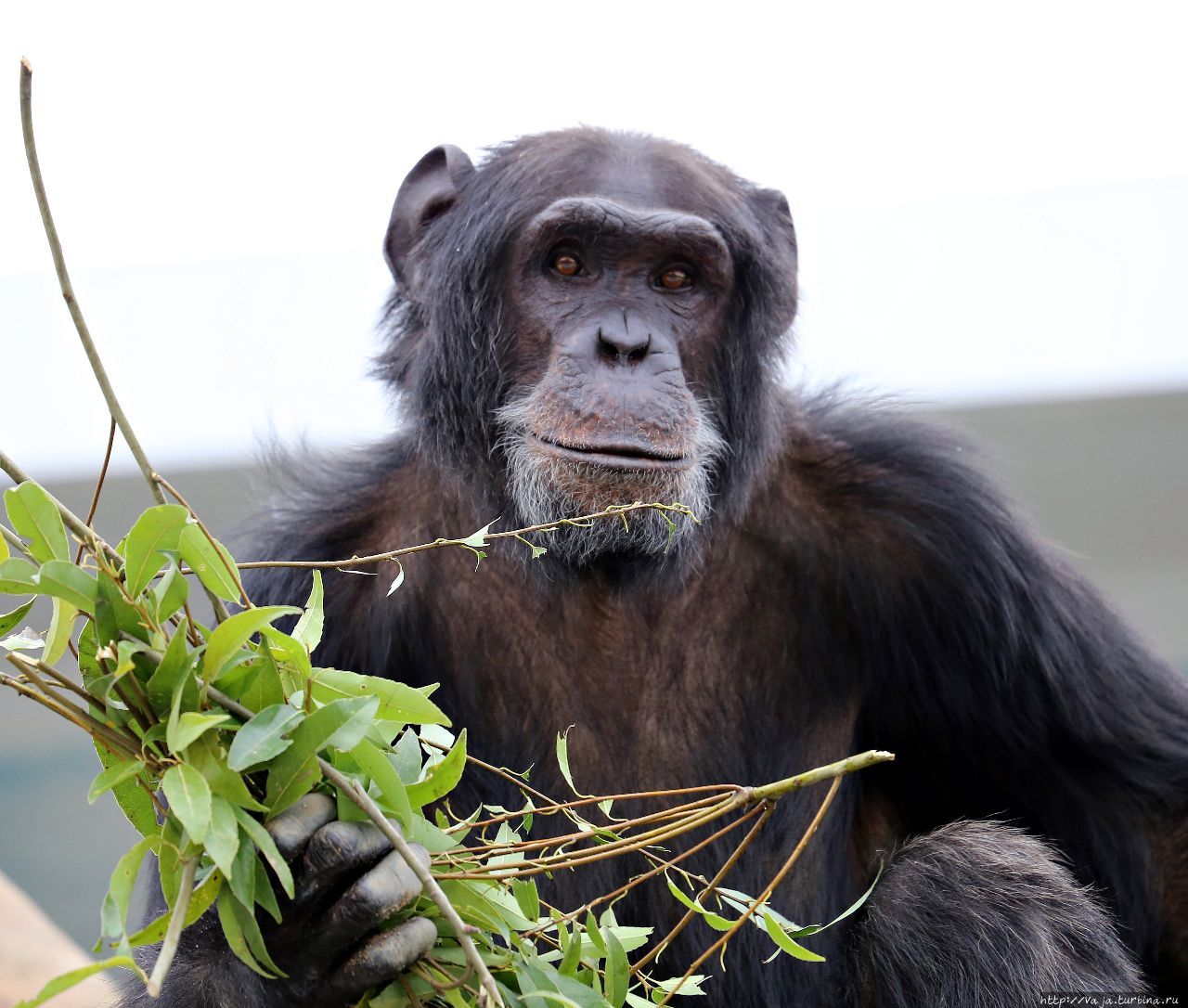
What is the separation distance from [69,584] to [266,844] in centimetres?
44

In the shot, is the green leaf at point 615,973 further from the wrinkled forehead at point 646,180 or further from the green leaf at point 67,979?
the wrinkled forehead at point 646,180

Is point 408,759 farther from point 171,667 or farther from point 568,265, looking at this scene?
point 568,265

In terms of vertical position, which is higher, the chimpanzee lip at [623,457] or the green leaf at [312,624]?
the chimpanzee lip at [623,457]

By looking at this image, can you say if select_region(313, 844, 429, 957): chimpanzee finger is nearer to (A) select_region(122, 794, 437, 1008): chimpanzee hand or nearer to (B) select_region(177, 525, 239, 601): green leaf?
(A) select_region(122, 794, 437, 1008): chimpanzee hand

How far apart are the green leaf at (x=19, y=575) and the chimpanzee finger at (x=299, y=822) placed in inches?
19.1

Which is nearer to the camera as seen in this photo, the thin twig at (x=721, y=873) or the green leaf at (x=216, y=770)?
the green leaf at (x=216, y=770)

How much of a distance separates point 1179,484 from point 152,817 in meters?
10.3

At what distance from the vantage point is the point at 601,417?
309 cm

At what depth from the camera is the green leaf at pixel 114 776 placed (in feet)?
6.32

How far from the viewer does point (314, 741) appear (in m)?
1.96

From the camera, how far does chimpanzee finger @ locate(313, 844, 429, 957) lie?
2.12 meters

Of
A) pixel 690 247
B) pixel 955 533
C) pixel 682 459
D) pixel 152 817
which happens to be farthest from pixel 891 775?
pixel 152 817

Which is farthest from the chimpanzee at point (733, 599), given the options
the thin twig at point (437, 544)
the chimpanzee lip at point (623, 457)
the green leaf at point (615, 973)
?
the green leaf at point (615, 973)

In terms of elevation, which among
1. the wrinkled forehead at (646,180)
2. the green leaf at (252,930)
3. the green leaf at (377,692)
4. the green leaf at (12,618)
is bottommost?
the green leaf at (252,930)
